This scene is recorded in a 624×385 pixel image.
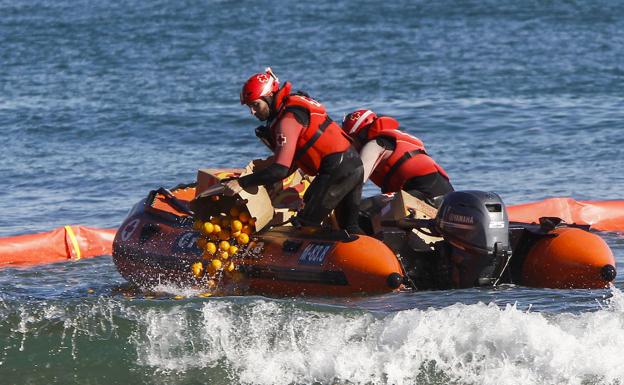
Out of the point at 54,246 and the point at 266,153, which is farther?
the point at 266,153

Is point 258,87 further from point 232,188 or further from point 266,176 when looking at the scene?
point 232,188

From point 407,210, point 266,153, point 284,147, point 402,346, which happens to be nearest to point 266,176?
point 284,147

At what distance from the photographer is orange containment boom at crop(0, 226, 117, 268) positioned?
425 inches

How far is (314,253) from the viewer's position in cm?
827

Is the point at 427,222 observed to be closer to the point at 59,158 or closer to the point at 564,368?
the point at 564,368

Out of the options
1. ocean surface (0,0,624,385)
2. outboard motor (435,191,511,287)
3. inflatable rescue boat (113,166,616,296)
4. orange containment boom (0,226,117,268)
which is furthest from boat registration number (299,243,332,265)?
orange containment boom (0,226,117,268)

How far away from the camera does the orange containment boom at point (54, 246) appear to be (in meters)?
10.8

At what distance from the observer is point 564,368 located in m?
6.70

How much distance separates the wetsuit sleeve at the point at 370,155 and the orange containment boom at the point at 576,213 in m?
2.70

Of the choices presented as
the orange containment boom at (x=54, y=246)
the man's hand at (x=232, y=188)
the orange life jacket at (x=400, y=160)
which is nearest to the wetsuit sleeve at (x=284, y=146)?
the man's hand at (x=232, y=188)

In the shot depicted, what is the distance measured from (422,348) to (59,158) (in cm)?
1072

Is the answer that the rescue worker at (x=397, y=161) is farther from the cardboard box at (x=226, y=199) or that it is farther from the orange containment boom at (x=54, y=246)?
the orange containment boom at (x=54, y=246)

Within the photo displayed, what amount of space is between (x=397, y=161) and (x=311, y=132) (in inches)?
41.0

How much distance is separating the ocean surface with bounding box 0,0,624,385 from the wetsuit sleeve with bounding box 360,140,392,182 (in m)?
1.39
